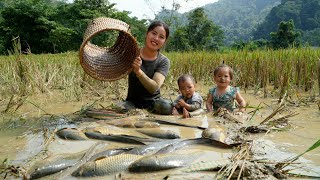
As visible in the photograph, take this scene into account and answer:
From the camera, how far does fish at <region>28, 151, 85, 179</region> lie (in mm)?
1838

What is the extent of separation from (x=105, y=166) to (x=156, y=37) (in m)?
2.11

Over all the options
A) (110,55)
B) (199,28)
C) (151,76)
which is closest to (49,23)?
(199,28)

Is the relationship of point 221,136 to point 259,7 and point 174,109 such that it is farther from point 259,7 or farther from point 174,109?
point 259,7

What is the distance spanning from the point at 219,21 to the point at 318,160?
415 feet

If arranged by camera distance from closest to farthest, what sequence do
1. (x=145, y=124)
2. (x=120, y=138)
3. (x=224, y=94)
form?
(x=120, y=138) < (x=145, y=124) < (x=224, y=94)

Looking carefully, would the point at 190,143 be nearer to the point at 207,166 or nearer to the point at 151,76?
the point at 207,166

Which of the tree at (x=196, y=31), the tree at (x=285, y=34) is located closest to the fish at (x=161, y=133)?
the tree at (x=196, y=31)

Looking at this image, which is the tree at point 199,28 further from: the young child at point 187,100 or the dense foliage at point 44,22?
the young child at point 187,100

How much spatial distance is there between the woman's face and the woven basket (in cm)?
19

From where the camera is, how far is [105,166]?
1856mm

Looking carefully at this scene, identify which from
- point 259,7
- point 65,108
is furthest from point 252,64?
point 259,7

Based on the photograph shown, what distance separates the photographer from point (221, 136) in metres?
2.61

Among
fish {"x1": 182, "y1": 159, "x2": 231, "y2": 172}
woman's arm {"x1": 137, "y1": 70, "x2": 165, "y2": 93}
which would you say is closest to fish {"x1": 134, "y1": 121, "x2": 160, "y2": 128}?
woman's arm {"x1": 137, "y1": 70, "x2": 165, "y2": 93}

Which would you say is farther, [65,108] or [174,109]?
[65,108]
